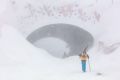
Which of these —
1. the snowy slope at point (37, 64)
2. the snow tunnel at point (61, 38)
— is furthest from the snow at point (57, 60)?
the snow tunnel at point (61, 38)

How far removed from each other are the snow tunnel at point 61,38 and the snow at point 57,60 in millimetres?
740

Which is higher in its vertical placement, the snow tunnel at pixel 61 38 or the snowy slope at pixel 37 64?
the snow tunnel at pixel 61 38

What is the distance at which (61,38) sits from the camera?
666 inches

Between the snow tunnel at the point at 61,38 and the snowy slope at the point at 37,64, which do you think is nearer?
the snowy slope at the point at 37,64

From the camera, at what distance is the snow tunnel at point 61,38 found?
16484 mm

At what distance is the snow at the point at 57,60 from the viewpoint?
36.3 feet

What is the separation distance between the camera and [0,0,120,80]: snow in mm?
11055

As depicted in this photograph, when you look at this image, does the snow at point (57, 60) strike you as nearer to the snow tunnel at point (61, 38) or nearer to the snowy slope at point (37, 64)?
the snowy slope at point (37, 64)

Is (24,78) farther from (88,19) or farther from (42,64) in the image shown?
(88,19)

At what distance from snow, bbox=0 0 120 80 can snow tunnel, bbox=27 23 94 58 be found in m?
0.74

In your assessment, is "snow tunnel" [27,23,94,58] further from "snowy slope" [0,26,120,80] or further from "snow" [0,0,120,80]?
"snowy slope" [0,26,120,80]

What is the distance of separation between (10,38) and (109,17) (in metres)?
6.03

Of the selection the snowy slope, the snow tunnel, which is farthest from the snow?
the snow tunnel

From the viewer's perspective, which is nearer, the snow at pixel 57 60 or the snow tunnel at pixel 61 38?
the snow at pixel 57 60
